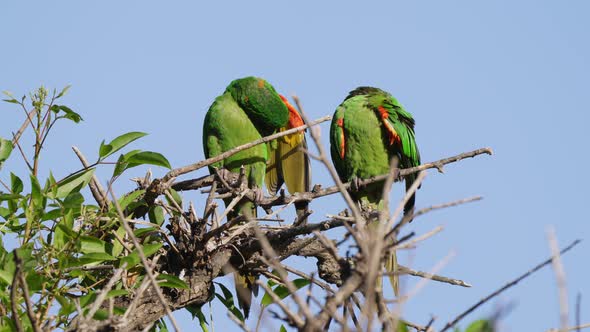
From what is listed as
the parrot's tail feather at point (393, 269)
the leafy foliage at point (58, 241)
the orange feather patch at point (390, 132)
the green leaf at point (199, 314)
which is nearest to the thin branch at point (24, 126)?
the leafy foliage at point (58, 241)

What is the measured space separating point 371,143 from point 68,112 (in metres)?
2.91

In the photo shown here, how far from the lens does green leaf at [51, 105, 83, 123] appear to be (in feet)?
12.5

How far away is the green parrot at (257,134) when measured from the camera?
6402mm

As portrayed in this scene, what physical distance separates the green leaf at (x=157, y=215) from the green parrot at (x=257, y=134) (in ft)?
4.91

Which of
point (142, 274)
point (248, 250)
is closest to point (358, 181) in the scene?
point (248, 250)

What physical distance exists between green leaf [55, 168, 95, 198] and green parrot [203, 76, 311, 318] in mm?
2287

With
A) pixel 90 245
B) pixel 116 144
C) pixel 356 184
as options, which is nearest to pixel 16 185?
pixel 90 245

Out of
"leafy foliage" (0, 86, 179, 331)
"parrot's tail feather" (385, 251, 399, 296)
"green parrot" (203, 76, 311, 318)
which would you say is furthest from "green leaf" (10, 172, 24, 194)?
"green parrot" (203, 76, 311, 318)

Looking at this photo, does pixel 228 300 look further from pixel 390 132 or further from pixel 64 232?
pixel 390 132

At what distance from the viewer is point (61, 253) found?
11.3 feet

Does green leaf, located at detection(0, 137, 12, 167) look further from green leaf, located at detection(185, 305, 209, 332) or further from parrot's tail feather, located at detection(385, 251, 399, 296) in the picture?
parrot's tail feather, located at detection(385, 251, 399, 296)

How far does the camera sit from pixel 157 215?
4.59m

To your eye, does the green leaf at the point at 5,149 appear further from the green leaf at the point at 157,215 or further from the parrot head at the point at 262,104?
the parrot head at the point at 262,104

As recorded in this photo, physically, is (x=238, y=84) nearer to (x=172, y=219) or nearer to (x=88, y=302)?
(x=172, y=219)
